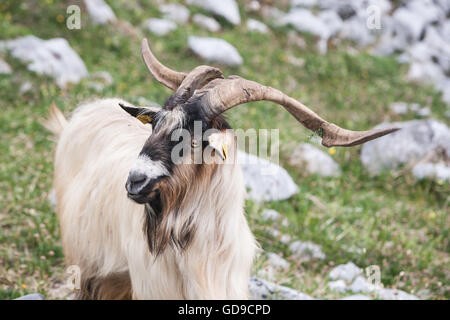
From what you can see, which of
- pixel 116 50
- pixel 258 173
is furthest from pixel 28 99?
pixel 258 173

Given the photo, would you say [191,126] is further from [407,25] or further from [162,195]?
[407,25]

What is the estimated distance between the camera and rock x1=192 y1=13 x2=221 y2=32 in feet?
34.1

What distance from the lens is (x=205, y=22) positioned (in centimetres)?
1041

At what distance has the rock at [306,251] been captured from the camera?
5.27 m

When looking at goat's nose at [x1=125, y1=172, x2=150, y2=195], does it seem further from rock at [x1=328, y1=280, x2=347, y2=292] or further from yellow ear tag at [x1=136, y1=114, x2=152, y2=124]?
rock at [x1=328, y1=280, x2=347, y2=292]

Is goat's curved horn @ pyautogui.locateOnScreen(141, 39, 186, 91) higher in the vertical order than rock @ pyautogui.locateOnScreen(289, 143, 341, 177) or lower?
higher

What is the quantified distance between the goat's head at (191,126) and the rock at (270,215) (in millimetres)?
2789

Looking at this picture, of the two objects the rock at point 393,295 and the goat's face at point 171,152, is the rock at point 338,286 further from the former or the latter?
the goat's face at point 171,152

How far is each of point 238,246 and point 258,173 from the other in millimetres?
2894

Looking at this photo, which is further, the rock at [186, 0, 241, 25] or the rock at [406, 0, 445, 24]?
the rock at [406, 0, 445, 24]

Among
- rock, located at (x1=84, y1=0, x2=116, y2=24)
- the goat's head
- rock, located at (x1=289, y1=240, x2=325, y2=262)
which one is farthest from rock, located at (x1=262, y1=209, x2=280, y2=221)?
rock, located at (x1=84, y1=0, x2=116, y2=24)

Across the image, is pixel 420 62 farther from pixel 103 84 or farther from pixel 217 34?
pixel 103 84

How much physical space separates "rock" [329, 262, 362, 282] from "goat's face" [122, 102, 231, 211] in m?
2.71

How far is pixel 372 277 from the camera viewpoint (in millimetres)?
4949
